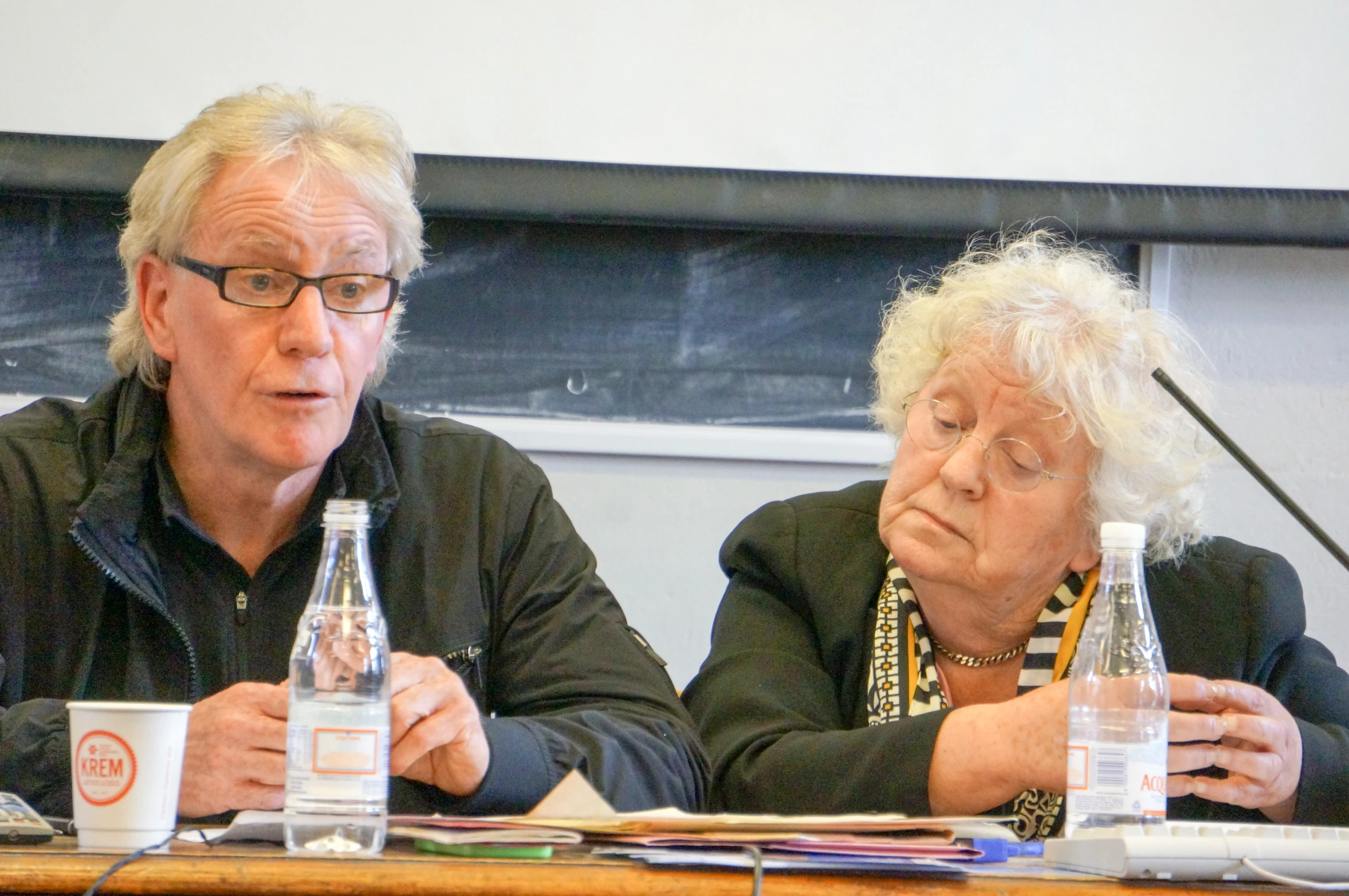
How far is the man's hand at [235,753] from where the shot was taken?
1090mm

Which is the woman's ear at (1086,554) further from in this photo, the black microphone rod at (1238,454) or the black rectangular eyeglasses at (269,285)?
the black rectangular eyeglasses at (269,285)

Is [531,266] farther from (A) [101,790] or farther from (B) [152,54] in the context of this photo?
(A) [101,790]

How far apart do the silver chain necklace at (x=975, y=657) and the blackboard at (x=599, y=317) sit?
2.25ft

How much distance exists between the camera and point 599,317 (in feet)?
7.54

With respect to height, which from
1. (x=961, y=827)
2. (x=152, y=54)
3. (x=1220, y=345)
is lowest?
(x=961, y=827)

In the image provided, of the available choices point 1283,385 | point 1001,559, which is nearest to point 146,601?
point 1001,559

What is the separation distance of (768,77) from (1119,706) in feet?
4.37

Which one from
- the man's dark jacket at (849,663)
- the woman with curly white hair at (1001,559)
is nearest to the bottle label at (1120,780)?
the man's dark jacket at (849,663)

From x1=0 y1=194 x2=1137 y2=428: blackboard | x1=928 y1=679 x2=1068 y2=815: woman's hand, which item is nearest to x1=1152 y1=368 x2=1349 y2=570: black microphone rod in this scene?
x1=928 y1=679 x2=1068 y2=815: woman's hand

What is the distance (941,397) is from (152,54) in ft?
4.37

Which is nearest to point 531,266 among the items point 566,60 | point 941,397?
point 566,60

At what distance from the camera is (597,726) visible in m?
1.37

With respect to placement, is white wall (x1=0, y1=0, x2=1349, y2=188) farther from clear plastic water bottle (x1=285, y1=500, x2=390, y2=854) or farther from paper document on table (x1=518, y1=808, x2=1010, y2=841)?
paper document on table (x1=518, y1=808, x2=1010, y2=841)

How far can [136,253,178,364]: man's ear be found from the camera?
157cm
